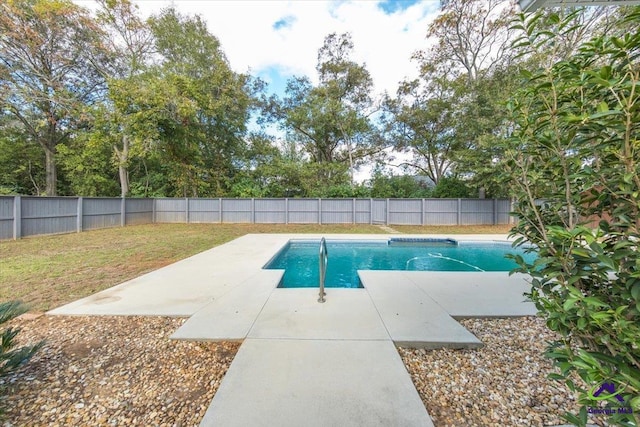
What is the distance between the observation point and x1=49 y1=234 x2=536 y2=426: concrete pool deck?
157cm

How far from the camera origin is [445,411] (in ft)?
5.24

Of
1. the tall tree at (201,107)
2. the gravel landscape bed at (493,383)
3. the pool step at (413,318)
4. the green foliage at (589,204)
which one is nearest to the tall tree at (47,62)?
the tall tree at (201,107)

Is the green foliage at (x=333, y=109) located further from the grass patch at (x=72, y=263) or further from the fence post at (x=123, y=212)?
the grass patch at (x=72, y=263)

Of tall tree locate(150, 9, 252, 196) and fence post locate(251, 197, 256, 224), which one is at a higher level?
tall tree locate(150, 9, 252, 196)

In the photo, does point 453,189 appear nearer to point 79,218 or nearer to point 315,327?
point 315,327

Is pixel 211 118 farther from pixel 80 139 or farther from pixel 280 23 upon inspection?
pixel 280 23

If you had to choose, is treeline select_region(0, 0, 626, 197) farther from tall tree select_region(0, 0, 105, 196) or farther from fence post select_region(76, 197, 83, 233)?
fence post select_region(76, 197, 83, 233)

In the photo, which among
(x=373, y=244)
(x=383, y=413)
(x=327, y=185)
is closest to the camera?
(x=383, y=413)

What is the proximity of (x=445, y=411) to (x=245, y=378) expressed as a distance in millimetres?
1290

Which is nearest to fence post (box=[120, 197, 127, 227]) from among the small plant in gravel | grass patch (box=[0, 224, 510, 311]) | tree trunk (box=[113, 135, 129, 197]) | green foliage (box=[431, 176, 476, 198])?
tree trunk (box=[113, 135, 129, 197])

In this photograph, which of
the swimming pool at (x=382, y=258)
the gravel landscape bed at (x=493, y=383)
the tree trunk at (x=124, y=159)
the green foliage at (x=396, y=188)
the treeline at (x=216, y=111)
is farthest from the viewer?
the green foliage at (x=396, y=188)

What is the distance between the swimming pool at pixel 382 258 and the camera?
18.0ft

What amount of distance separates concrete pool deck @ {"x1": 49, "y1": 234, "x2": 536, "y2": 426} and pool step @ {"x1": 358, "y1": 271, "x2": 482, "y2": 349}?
1cm

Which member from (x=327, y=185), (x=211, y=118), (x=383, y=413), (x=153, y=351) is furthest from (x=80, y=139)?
(x=383, y=413)
